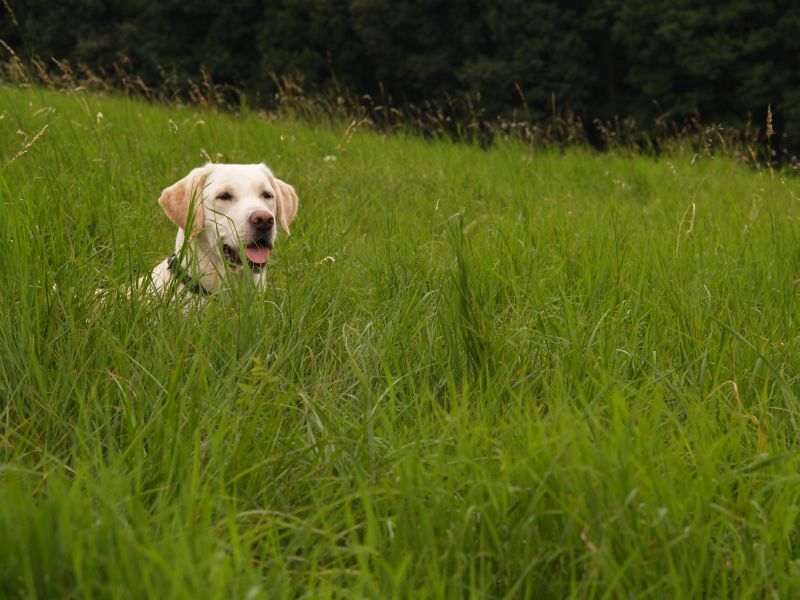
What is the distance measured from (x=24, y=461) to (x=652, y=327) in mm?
1893

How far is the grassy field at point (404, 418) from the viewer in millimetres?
1483

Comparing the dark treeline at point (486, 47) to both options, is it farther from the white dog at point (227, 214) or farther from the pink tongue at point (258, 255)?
the pink tongue at point (258, 255)

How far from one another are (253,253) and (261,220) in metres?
0.15

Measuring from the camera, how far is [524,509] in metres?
1.64

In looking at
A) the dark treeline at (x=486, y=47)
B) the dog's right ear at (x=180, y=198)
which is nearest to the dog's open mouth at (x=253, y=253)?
the dog's right ear at (x=180, y=198)

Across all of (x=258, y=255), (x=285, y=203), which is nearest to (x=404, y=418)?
(x=258, y=255)

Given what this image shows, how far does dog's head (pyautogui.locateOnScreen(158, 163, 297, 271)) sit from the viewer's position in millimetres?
3438

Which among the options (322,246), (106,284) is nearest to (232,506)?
Result: (106,284)

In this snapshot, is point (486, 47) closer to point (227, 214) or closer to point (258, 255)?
point (227, 214)

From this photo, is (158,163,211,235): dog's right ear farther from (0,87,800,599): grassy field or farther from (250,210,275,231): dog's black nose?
(250,210,275,231): dog's black nose

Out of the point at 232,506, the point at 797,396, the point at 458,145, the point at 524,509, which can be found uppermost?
the point at 232,506

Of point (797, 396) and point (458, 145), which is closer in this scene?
point (797, 396)

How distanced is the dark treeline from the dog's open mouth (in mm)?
16669

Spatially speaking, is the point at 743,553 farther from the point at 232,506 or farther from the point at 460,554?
the point at 232,506
